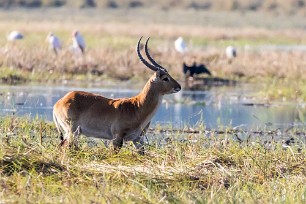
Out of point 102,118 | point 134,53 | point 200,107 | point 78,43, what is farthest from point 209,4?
point 102,118

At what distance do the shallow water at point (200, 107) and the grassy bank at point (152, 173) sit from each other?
3.69m

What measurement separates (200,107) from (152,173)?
9.14m

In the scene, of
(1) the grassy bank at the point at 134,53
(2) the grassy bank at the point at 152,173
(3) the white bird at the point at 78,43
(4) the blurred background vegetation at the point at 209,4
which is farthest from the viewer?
(4) the blurred background vegetation at the point at 209,4

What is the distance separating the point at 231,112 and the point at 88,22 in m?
33.4

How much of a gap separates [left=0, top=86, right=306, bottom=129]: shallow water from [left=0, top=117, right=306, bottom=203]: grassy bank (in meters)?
3.69

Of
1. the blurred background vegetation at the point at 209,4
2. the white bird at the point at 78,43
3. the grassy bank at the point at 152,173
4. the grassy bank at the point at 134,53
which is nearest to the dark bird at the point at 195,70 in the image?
the grassy bank at the point at 134,53

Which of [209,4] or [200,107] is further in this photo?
[209,4]

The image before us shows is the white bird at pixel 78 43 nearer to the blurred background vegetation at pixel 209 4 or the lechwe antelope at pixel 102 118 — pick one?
the lechwe antelope at pixel 102 118

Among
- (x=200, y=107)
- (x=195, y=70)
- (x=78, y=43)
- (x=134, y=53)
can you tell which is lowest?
(x=200, y=107)

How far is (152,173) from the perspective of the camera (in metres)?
9.23

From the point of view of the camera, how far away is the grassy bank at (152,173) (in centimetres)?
817

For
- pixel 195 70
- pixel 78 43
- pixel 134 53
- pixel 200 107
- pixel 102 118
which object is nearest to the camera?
pixel 102 118

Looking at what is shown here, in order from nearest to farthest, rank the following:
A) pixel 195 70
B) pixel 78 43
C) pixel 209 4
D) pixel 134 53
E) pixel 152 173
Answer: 1. pixel 152 173
2. pixel 195 70
3. pixel 134 53
4. pixel 78 43
5. pixel 209 4

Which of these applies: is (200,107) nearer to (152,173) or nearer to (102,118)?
(102,118)
